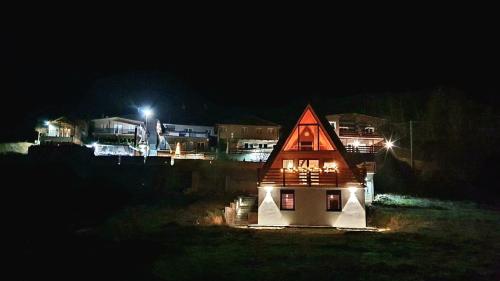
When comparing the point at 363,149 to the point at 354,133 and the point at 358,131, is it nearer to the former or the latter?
the point at 354,133

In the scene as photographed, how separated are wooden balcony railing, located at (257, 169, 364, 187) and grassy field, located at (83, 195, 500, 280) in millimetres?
3983

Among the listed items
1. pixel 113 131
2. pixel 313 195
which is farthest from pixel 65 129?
pixel 313 195

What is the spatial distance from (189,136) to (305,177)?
32.2 m

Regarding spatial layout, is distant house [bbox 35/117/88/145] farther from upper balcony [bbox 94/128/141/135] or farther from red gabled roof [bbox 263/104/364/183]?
red gabled roof [bbox 263/104/364/183]

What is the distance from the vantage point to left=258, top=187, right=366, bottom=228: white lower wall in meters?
23.4

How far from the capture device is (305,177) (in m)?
24.0

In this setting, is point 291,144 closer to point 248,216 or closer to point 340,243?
point 248,216

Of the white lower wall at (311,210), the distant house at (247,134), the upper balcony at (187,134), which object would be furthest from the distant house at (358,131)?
the white lower wall at (311,210)

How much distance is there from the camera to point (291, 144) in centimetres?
2638

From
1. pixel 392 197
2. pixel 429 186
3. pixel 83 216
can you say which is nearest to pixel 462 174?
pixel 429 186

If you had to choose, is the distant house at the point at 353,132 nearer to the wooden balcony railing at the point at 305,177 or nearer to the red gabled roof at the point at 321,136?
the red gabled roof at the point at 321,136

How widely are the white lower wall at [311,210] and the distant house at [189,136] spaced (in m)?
28.5

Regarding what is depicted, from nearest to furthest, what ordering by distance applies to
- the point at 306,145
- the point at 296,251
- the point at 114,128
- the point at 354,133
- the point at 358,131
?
1. the point at 296,251
2. the point at 306,145
3. the point at 354,133
4. the point at 358,131
5. the point at 114,128

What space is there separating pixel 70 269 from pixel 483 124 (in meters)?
55.1
